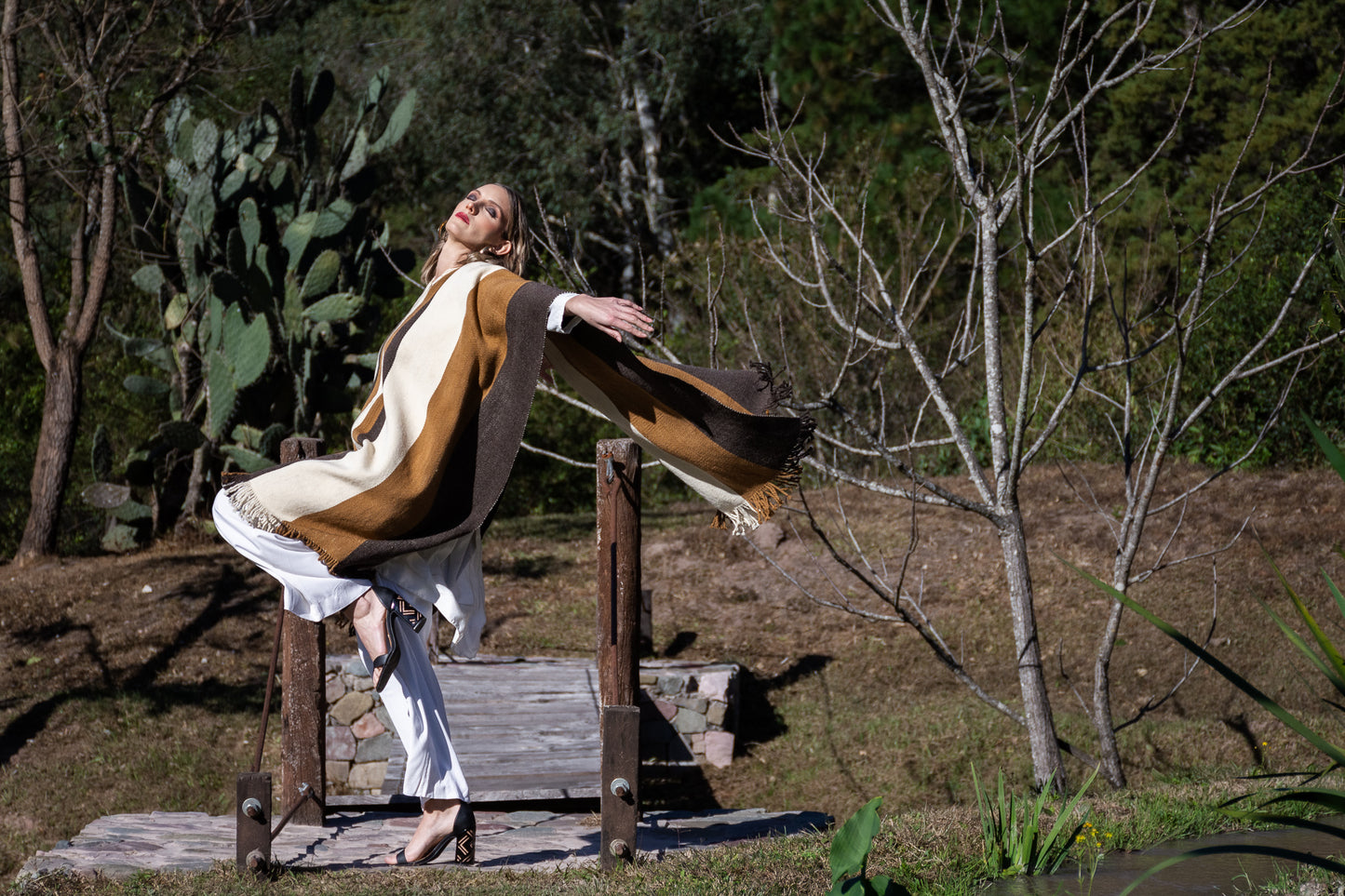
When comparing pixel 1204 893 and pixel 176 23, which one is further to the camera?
pixel 176 23

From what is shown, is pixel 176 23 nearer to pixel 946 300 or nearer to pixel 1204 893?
pixel 946 300

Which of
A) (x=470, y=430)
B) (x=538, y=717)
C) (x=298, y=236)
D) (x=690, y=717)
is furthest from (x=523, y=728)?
(x=298, y=236)

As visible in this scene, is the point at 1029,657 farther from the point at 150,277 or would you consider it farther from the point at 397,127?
the point at 150,277

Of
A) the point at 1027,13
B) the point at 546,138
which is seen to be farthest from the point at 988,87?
the point at 546,138

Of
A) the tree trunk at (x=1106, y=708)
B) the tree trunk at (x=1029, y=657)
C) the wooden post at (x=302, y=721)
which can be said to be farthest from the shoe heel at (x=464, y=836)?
the tree trunk at (x=1106, y=708)

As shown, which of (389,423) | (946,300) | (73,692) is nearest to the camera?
(389,423)

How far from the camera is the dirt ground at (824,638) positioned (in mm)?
7230

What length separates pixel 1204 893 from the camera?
3207 mm

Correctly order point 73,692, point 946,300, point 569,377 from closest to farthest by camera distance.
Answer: point 569,377, point 73,692, point 946,300

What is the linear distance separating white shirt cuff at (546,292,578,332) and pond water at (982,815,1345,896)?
203 cm

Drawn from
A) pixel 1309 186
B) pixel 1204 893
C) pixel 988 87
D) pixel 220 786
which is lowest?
pixel 220 786

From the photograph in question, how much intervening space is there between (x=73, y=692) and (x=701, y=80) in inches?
591

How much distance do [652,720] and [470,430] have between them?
14.6 ft

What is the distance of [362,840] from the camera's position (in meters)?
4.43
